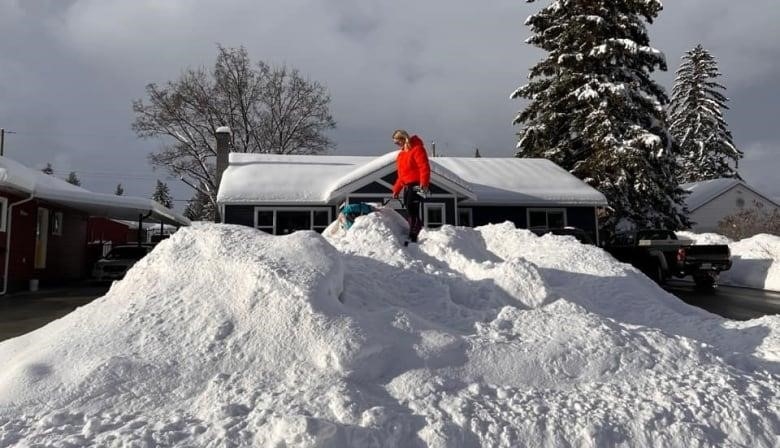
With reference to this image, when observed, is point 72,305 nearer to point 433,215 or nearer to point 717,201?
point 433,215

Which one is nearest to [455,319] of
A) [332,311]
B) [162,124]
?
[332,311]

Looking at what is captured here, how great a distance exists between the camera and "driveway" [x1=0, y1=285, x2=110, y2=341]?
786cm

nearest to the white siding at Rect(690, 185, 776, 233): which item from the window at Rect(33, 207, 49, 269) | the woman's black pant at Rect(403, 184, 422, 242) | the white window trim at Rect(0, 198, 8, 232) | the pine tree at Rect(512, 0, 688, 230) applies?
the pine tree at Rect(512, 0, 688, 230)

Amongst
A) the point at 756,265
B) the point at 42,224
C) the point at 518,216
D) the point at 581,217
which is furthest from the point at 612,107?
the point at 42,224

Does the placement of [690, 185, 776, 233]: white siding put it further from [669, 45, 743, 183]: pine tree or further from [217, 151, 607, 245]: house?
[217, 151, 607, 245]: house

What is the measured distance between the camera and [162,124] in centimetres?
3381

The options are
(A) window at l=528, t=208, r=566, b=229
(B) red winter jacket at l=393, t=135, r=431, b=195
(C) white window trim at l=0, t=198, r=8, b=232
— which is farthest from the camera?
(A) window at l=528, t=208, r=566, b=229

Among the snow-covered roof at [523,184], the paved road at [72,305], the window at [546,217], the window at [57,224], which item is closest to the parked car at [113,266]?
the window at [57,224]

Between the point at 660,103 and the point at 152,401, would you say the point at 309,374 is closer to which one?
the point at 152,401

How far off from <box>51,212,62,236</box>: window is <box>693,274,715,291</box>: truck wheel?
21.1 m

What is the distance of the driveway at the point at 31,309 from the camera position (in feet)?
25.8

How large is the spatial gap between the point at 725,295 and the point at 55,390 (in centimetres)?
1412

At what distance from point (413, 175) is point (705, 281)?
445 inches

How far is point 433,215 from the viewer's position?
64.3ft
